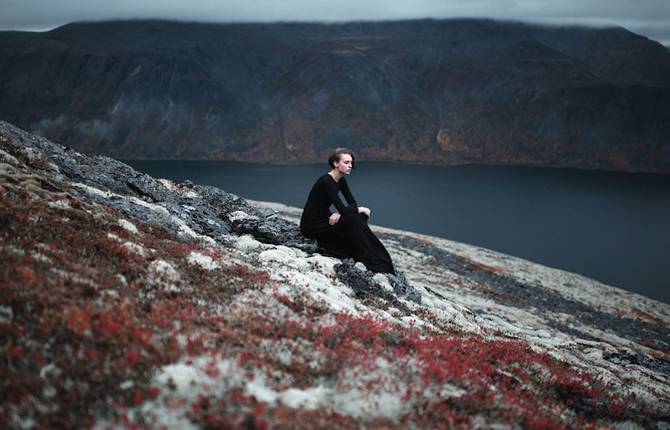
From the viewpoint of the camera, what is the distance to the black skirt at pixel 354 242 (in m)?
16.2

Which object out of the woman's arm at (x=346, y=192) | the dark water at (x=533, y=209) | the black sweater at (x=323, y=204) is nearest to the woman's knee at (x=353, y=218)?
the black sweater at (x=323, y=204)

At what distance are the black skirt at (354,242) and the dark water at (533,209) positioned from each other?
69.1 m

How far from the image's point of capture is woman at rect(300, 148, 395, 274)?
51.3ft

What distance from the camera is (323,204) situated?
53.7ft

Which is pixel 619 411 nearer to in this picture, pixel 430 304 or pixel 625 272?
pixel 430 304

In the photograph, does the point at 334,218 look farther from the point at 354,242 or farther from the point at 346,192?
the point at 354,242

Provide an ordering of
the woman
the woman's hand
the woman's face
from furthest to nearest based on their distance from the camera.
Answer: the woman's hand
the woman
the woman's face

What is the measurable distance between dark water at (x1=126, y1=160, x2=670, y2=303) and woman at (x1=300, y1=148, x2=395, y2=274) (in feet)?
228

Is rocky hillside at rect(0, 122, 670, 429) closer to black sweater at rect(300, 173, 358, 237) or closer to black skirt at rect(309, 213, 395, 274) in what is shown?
black skirt at rect(309, 213, 395, 274)

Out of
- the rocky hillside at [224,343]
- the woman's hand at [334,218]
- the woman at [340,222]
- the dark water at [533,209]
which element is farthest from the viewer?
the dark water at [533,209]

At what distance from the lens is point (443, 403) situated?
814 centimetres

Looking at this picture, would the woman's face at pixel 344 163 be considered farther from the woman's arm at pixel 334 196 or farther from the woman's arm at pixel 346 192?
the woman's arm at pixel 346 192

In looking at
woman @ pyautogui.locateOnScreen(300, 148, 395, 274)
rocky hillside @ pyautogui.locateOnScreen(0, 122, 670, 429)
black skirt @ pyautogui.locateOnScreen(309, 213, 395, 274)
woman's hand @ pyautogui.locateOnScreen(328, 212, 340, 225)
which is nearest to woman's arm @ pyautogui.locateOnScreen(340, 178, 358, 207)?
woman @ pyautogui.locateOnScreen(300, 148, 395, 274)

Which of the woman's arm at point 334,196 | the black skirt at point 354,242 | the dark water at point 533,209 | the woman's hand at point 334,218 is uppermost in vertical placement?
the woman's arm at point 334,196
